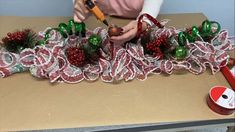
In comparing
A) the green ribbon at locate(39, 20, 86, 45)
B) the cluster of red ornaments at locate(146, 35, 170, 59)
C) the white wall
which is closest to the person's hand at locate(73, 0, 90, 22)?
the green ribbon at locate(39, 20, 86, 45)

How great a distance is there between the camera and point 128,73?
714 mm

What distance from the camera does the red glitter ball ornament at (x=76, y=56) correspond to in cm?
70

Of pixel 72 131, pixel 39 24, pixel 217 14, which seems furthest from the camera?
pixel 217 14

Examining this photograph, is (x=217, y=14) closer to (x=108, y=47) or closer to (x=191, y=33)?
(x=191, y=33)

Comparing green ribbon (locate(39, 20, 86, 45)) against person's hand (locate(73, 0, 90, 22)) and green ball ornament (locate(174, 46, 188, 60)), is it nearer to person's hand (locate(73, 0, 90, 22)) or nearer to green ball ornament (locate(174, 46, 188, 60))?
person's hand (locate(73, 0, 90, 22))

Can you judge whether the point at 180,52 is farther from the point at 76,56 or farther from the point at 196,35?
the point at 76,56

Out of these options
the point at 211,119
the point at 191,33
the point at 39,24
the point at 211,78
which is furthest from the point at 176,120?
the point at 39,24

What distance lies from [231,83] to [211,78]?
47mm

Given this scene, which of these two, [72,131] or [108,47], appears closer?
[72,131]

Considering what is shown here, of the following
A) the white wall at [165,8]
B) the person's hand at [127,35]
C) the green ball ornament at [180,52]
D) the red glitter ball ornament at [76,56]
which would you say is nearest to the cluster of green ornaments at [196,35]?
the green ball ornament at [180,52]

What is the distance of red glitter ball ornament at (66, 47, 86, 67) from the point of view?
2.31 ft

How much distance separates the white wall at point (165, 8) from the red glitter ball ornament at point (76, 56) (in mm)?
468

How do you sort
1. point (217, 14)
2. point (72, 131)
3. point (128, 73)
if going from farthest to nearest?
1. point (217, 14)
2. point (128, 73)
3. point (72, 131)

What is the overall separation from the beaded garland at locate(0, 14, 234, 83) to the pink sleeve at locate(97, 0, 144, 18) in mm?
140
